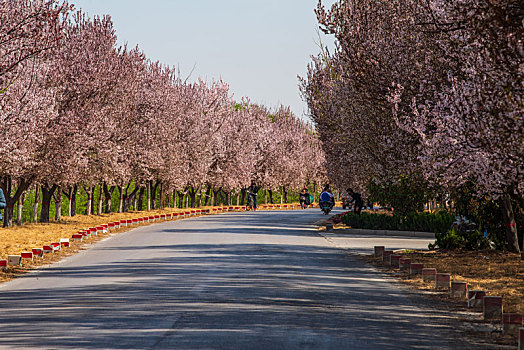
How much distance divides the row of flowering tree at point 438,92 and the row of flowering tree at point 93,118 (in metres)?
8.55

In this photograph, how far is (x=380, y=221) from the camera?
31672 mm

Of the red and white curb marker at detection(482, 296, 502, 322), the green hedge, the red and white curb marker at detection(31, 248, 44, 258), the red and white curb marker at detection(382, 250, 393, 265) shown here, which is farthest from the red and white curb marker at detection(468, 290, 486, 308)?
the green hedge

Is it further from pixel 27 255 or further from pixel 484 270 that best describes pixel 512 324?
pixel 27 255

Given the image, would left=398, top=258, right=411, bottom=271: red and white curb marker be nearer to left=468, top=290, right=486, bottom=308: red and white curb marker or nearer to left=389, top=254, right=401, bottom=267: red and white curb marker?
left=389, top=254, right=401, bottom=267: red and white curb marker

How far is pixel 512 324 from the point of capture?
938 centimetres

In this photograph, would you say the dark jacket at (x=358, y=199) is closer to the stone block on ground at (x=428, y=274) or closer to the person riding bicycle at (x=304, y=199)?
the stone block on ground at (x=428, y=274)

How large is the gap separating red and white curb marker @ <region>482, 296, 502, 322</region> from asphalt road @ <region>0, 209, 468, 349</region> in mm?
555

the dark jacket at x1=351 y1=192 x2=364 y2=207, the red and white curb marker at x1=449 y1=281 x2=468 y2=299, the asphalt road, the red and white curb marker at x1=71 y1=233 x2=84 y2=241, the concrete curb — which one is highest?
the dark jacket at x1=351 y1=192 x2=364 y2=207

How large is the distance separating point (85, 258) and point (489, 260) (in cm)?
998

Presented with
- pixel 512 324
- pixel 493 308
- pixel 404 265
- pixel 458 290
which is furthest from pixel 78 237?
pixel 512 324

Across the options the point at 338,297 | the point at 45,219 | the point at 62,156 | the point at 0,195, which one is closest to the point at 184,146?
the point at 45,219

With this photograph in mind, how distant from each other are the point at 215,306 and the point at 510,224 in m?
11.4

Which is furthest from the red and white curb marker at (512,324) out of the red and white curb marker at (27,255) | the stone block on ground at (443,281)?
the red and white curb marker at (27,255)

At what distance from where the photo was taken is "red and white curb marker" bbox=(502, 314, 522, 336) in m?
9.36
